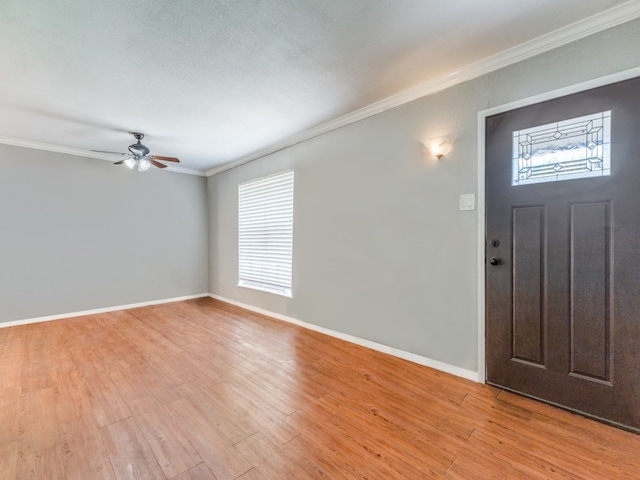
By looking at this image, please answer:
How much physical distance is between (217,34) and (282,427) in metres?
2.65

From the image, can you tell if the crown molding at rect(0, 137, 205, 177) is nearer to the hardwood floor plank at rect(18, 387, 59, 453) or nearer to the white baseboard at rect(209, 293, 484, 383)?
the hardwood floor plank at rect(18, 387, 59, 453)

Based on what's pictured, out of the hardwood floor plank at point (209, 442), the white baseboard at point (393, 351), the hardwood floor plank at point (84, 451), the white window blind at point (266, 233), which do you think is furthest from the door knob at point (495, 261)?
the hardwood floor plank at point (84, 451)

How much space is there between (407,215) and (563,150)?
121cm

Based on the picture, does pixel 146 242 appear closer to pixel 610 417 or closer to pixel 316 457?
pixel 316 457

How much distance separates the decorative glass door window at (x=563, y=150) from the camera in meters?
1.76

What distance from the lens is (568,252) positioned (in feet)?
6.11

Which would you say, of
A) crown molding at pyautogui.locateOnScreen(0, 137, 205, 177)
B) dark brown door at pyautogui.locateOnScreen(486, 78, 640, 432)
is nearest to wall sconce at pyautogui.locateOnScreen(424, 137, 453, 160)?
dark brown door at pyautogui.locateOnScreen(486, 78, 640, 432)

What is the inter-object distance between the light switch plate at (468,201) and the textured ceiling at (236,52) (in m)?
1.07

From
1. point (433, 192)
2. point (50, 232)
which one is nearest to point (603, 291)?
point (433, 192)

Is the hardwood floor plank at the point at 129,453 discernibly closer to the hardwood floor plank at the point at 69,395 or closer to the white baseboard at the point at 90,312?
the hardwood floor plank at the point at 69,395

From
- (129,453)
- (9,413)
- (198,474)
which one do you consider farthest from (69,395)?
(198,474)

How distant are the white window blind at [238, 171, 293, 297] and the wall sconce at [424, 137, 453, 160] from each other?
6.71 ft

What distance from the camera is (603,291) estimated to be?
1.75m

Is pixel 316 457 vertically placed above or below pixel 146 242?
below
